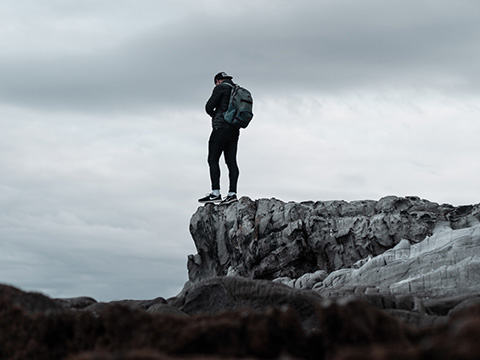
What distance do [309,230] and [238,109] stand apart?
5307 millimetres

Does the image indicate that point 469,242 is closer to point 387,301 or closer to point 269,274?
point 387,301

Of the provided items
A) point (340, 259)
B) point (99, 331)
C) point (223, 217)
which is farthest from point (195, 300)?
point (223, 217)

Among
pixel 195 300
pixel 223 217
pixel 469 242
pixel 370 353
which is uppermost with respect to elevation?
pixel 223 217

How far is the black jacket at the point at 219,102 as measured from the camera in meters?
25.6

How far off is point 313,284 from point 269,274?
409 centimetres

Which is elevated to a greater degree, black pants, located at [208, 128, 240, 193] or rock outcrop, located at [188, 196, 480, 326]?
black pants, located at [208, 128, 240, 193]

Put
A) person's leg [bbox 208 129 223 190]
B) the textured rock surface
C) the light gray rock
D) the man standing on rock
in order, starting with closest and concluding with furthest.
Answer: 1. the light gray rock
2. the textured rock surface
3. the man standing on rock
4. person's leg [bbox 208 129 223 190]

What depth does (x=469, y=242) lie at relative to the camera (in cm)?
1925

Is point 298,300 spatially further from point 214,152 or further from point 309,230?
point 214,152

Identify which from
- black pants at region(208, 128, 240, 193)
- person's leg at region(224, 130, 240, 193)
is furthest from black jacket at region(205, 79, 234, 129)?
person's leg at region(224, 130, 240, 193)

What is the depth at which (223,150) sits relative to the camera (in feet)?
85.8

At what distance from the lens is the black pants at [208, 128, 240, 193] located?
84.4 ft

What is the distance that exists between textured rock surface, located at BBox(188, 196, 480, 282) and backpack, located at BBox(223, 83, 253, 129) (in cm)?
347

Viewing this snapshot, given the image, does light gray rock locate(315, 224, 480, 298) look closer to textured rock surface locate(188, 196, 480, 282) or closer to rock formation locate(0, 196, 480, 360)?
rock formation locate(0, 196, 480, 360)
